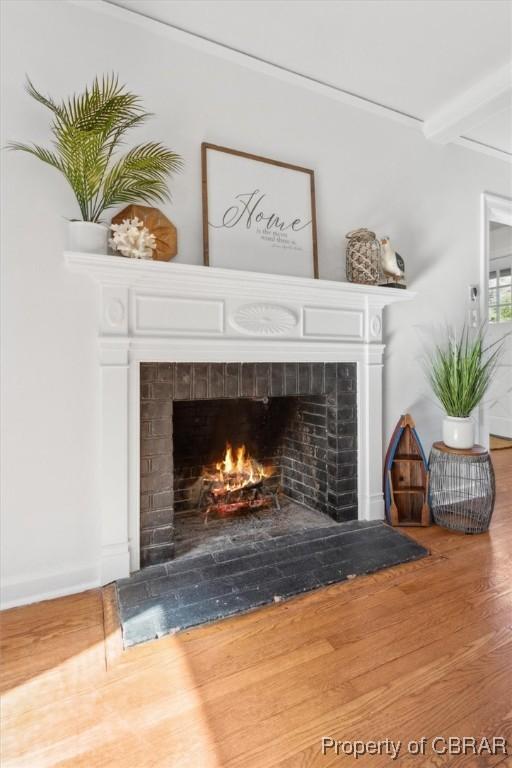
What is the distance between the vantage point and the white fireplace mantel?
5.86 ft

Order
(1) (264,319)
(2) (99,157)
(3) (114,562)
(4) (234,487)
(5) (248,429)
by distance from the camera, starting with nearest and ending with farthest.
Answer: (2) (99,157) → (3) (114,562) → (1) (264,319) → (4) (234,487) → (5) (248,429)

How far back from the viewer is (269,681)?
1293mm

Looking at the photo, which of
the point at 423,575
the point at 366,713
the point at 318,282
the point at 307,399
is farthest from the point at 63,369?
the point at 423,575

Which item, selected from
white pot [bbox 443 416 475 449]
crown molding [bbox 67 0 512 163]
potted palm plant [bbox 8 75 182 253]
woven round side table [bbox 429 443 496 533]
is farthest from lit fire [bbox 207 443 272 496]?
crown molding [bbox 67 0 512 163]

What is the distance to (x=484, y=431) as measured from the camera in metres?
3.14

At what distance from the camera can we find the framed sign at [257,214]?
2031mm

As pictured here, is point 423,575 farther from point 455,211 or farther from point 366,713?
point 455,211

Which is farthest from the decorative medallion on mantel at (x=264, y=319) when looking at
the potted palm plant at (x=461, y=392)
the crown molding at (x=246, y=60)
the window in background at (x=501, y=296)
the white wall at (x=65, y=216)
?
the window in background at (x=501, y=296)

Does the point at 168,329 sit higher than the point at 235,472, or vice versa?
the point at 168,329

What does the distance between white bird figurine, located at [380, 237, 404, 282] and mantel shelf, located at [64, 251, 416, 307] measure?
6.3 inches

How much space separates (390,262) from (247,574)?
1.89 m

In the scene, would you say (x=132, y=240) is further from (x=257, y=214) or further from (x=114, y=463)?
(x=114, y=463)

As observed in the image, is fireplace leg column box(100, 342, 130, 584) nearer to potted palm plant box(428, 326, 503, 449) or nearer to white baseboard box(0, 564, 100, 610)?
white baseboard box(0, 564, 100, 610)

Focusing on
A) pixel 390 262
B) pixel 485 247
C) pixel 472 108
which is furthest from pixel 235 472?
pixel 472 108
